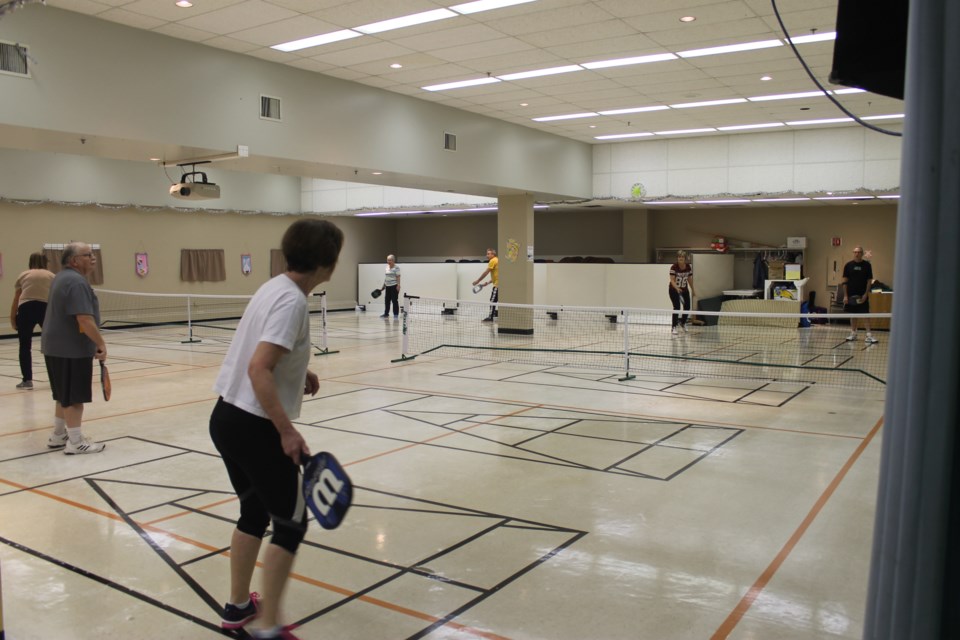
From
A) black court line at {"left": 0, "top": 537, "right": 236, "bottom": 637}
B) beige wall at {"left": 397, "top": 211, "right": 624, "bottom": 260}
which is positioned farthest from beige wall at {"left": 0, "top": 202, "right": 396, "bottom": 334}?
black court line at {"left": 0, "top": 537, "right": 236, "bottom": 637}

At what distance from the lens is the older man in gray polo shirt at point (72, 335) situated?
599 centimetres

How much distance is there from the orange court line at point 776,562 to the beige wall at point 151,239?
16.8m

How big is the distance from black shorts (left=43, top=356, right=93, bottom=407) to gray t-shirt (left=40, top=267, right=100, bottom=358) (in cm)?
7

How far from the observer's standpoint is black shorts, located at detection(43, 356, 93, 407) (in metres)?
6.12

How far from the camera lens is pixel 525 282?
16.4m

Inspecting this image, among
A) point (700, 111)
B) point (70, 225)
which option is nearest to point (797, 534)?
point (700, 111)

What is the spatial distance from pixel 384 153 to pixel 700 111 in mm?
5818

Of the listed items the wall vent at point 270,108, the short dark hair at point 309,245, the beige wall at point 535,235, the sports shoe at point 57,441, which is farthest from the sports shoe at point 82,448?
the beige wall at point 535,235

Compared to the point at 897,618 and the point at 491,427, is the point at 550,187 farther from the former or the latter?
the point at 897,618

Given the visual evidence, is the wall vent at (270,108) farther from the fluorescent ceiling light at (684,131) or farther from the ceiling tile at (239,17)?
the fluorescent ceiling light at (684,131)

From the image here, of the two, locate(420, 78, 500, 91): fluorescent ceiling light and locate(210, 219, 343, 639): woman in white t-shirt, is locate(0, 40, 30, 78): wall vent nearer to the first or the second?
locate(420, 78, 500, 91): fluorescent ceiling light

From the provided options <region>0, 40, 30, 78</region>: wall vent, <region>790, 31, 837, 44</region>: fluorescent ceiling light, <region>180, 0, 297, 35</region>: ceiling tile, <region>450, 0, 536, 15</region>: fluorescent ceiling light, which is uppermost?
<region>790, 31, 837, 44</region>: fluorescent ceiling light

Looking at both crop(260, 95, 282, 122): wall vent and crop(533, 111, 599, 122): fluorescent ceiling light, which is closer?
crop(260, 95, 282, 122): wall vent

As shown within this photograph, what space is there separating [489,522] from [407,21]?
6.31 m
